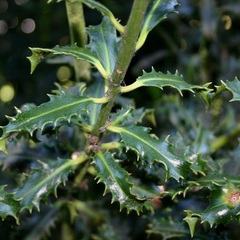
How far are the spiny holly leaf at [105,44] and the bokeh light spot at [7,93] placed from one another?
100 centimetres

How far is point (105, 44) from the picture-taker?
3.32 ft

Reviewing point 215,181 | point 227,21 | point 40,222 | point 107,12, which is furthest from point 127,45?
point 227,21

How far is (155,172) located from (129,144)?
208 millimetres

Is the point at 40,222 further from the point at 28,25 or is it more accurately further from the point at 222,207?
the point at 28,25

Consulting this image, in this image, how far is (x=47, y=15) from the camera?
2.04 m

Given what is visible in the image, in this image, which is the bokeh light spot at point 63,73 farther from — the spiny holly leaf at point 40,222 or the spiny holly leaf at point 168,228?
the spiny holly leaf at point 168,228

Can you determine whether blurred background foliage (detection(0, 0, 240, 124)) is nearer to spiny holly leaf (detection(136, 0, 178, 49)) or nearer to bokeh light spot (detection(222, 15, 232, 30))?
bokeh light spot (detection(222, 15, 232, 30))

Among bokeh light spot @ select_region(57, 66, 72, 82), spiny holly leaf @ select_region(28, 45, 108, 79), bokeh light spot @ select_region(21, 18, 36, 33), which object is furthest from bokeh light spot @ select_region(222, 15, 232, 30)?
spiny holly leaf @ select_region(28, 45, 108, 79)

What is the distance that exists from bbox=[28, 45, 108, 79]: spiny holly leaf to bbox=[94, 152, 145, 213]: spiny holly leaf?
17 cm

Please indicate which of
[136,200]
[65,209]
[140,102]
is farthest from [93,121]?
[140,102]

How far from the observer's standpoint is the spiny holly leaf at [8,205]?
3.05 feet

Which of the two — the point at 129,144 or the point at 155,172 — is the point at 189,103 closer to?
the point at 155,172

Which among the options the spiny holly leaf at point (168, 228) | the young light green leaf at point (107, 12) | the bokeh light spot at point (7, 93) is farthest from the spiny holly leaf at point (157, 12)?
the bokeh light spot at point (7, 93)

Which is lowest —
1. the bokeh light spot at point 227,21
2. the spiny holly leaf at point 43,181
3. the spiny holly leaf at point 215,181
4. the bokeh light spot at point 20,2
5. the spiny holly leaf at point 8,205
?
the bokeh light spot at point 227,21
